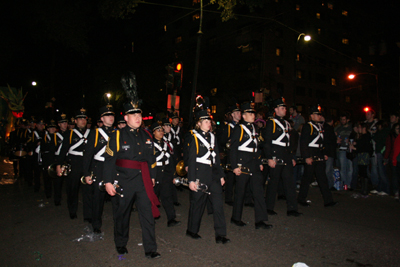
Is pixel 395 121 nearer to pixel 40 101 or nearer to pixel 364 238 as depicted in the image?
pixel 364 238

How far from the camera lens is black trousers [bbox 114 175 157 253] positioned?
14.4ft

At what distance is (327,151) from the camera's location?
8.74 metres

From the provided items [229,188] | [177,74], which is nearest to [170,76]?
[177,74]

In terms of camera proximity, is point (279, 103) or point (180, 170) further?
point (180, 170)

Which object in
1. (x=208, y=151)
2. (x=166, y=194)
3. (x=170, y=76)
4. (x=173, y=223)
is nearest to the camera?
(x=208, y=151)

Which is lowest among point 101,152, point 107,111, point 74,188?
point 74,188

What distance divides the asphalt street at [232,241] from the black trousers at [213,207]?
0.81ft

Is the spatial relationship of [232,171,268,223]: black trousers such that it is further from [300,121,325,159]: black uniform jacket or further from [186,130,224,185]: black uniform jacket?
[300,121,325,159]: black uniform jacket

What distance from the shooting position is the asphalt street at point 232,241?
4.33m

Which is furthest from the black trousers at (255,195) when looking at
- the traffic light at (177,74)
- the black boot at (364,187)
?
the traffic light at (177,74)

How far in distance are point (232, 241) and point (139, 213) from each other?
1698 mm

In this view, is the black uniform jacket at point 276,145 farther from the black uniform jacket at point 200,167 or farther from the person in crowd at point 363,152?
the person in crowd at point 363,152

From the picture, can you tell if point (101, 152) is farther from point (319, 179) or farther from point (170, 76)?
point (170, 76)

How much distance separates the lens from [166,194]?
6.45m
